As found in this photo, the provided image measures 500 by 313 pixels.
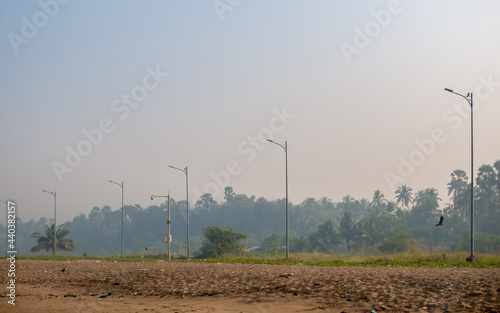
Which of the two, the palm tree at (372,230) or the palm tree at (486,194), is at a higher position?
the palm tree at (486,194)

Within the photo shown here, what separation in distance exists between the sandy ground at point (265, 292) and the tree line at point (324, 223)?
33.0 meters

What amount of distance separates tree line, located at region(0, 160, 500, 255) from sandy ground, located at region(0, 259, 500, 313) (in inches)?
1299

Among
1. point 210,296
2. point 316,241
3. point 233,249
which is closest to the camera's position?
point 210,296

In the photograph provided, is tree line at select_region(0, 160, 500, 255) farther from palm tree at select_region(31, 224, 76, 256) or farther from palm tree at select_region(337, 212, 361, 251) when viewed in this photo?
palm tree at select_region(31, 224, 76, 256)

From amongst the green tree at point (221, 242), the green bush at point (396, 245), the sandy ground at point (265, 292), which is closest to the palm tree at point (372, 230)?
the green bush at point (396, 245)

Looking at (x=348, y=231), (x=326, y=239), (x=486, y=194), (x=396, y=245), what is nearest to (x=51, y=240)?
(x=326, y=239)

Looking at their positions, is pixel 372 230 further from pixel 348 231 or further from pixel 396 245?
pixel 396 245

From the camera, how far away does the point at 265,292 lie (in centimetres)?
1834

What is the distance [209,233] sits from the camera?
218 feet

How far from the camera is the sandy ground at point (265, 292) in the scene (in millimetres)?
15242

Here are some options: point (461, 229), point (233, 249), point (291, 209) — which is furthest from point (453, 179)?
point (233, 249)

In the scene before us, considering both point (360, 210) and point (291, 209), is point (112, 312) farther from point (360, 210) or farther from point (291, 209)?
point (360, 210)

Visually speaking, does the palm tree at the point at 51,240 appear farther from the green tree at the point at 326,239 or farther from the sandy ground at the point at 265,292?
the sandy ground at the point at 265,292

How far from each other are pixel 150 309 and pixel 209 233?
1956 inches
